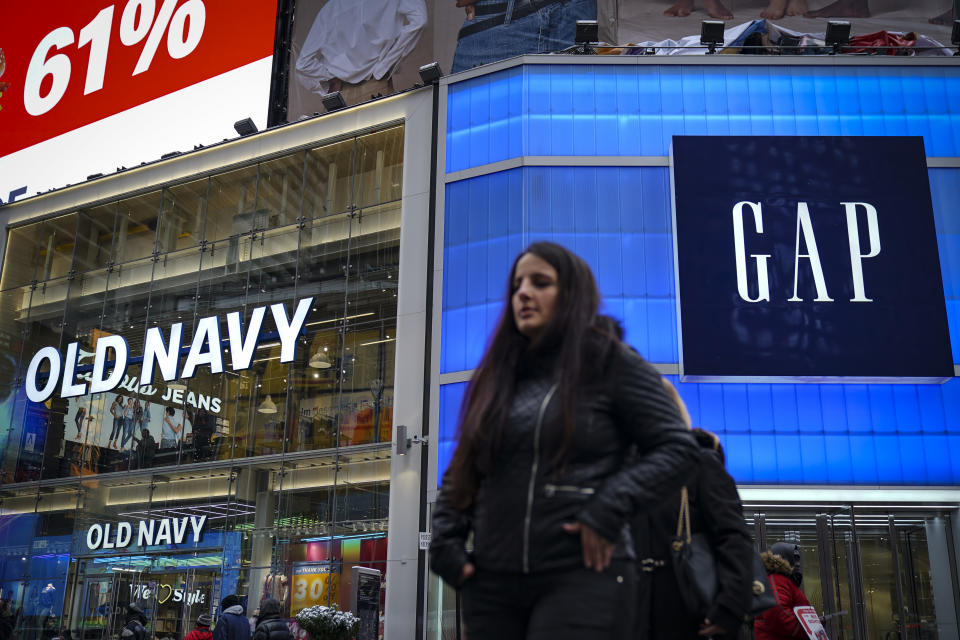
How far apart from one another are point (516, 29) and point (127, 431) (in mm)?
14057

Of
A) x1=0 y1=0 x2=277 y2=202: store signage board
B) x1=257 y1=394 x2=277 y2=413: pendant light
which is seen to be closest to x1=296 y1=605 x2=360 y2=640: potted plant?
x1=257 y1=394 x2=277 y2=413: pendant light

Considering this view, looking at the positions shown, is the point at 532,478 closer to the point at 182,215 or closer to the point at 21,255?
the point at 182,215

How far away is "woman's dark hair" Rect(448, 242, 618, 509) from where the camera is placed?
2.62 m

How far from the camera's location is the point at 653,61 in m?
21.2

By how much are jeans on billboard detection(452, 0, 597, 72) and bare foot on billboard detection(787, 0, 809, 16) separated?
4989mm

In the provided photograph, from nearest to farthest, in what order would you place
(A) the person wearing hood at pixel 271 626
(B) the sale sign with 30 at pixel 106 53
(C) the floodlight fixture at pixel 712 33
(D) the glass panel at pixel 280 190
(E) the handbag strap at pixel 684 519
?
(E) the handbag strap at pixel 684 519 < (A) the person wearing hood at pixel 271 626 < (C) the floodlight fixture at pixel 712 33 < (D) the glass panel at pixel 280 190 < (B) the sale sign with 30 at pixel 106 53

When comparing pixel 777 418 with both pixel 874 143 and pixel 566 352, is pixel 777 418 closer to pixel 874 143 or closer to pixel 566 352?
pixel 874 143

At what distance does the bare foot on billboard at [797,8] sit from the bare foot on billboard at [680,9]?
8.23 ft

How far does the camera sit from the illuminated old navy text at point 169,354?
22.5 metres

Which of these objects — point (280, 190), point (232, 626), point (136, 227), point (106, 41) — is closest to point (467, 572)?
point (232, 626)

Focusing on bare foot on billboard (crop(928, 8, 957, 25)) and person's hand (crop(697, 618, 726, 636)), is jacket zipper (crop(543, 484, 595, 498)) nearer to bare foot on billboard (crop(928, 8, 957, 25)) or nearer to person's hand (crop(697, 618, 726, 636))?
person's hand (crop(697, 618, 726, 636))

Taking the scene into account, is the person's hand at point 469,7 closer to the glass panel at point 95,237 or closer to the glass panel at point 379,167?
the glass panel at point 379,167

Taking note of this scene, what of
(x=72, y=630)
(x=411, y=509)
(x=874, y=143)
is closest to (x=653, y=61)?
(x=874, y=143)

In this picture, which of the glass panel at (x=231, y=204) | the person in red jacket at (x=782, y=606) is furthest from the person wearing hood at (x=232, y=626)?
the glass panel at (x=231, y=204)
